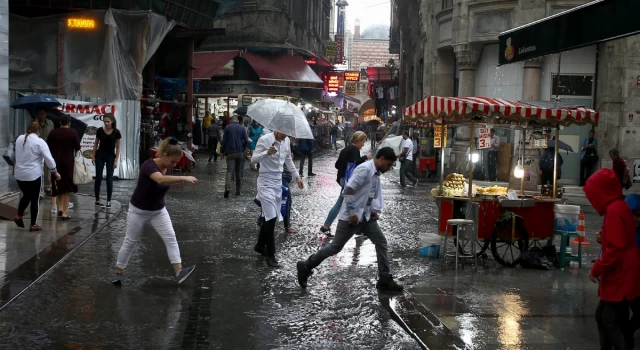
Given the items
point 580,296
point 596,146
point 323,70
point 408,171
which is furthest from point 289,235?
point 323,70

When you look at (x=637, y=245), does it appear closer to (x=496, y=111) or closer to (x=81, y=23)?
(x=496, y=111)

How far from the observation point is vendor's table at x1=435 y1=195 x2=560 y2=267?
9680 mm

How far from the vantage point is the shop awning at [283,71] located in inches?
1394

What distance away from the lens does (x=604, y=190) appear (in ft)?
17.1

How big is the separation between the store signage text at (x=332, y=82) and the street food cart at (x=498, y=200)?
3967 cm

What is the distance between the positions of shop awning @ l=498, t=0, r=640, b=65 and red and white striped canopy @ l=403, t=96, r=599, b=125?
1.06m

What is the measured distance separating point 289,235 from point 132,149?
8.57m

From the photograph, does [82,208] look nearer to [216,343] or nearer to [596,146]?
[216,343]

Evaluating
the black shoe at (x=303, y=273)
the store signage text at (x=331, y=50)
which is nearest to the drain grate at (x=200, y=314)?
the black shoe at (x=303, y=273)

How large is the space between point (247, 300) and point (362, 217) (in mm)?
1553

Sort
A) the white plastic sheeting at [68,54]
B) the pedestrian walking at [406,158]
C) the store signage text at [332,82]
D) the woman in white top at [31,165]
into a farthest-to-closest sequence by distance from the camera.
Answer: the store signage text at [332,82] → the pedestrian walking at [406,158] → the white plastic sheeting at [68,54] → the woman in white top at [31,165]

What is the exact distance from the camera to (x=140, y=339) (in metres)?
5.92

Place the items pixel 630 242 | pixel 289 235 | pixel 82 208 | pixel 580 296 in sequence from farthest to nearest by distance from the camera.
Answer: pixel 82 208 < pixel 289 235 < pixel 580 296 < pixel 630 242

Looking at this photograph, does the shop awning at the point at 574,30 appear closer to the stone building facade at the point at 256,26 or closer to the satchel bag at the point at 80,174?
the satchel bag at the point at 80,174
